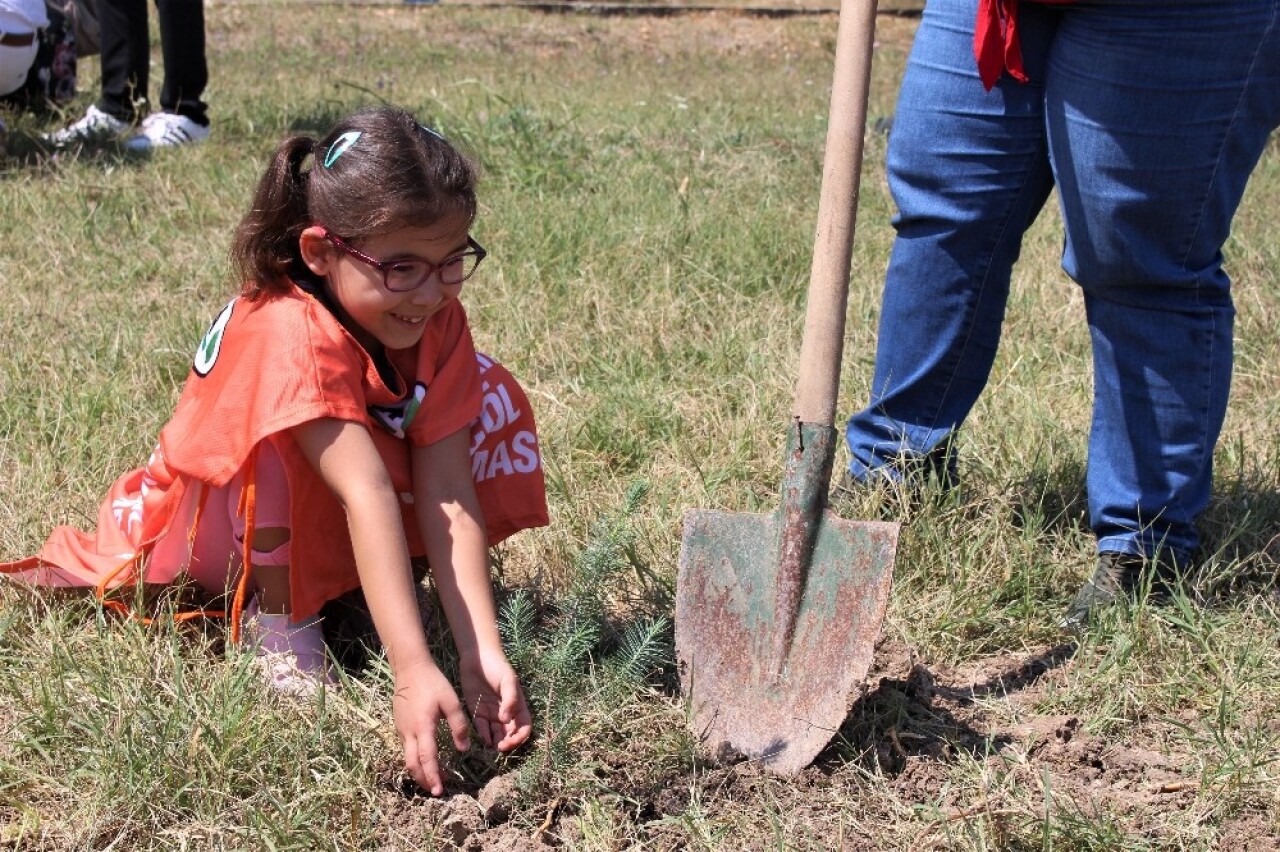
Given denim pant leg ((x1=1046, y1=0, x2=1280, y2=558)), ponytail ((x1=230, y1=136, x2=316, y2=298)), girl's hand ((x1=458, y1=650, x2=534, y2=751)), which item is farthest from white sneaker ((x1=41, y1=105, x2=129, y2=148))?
denim pant leg ((x1=1046, y1=0, x2=1280, y2=558))

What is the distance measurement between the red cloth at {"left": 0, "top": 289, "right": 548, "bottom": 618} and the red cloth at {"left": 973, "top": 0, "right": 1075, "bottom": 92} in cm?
97

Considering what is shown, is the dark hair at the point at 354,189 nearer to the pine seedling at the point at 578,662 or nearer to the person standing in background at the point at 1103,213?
the pine seedling at the point at 578,662

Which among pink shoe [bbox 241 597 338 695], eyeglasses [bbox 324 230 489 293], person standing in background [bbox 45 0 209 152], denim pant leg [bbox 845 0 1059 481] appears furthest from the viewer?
person standing in background [bbox 45 0 209 152]

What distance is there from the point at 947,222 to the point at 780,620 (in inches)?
32.5

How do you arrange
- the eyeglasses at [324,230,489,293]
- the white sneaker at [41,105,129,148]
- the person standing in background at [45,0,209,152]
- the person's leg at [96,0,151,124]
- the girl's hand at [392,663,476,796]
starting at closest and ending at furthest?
the girl's hand at [392,663,476,796] → the eyeglasses at [324,230,489,293] → the white sneaker at [41,105,129,148] → the person standing in background at [45,0,209,152] → the person's leg at [96,0,151,124]

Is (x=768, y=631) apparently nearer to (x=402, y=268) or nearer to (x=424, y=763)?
(x=424, y=763)

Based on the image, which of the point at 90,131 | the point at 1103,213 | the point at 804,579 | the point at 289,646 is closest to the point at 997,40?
the point at 1103,213

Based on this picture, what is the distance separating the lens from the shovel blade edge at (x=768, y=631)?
2.03 m

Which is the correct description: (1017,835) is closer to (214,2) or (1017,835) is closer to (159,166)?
(159,166)

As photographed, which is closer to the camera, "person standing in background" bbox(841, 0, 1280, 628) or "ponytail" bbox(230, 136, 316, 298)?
"ponytail" bbox(230, 136, 316, 298)

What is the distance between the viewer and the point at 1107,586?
2.45 metres

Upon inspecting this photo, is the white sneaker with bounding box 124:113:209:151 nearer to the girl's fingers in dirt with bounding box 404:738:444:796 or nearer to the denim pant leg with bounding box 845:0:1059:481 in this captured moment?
the denim pant leg with bounding box 845:0:1059:481

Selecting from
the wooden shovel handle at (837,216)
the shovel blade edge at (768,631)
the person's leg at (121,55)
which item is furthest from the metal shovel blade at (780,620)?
the person's leg at (121,55)

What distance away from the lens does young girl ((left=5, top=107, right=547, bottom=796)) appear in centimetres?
194
